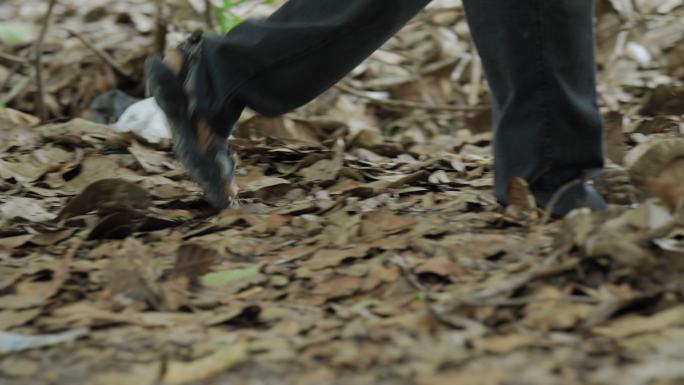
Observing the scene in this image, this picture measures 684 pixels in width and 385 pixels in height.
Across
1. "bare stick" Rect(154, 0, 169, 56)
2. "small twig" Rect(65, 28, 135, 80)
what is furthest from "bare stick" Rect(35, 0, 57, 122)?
"bare stick" Rect(154, 0, 169, 56)

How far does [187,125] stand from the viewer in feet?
7.51

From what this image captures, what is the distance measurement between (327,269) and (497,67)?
0.58 metres

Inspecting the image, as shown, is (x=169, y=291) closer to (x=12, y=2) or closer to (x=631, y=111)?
(x=631, y=111)

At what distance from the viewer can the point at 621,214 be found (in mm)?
1862

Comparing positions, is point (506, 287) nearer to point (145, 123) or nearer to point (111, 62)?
point (145, 123)

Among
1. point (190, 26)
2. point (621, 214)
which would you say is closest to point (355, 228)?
point (621, 214)

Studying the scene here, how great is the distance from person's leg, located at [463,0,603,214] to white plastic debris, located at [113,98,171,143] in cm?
165

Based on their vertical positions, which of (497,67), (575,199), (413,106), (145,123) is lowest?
(413,106)

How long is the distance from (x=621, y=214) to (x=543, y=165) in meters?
0.29

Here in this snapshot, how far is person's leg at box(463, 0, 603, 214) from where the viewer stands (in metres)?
1.95

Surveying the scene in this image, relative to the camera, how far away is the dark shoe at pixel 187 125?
7.49ft

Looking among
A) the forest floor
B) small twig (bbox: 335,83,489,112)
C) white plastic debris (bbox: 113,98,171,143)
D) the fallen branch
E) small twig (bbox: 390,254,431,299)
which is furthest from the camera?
small twig (bbox: 335,83,489,112)

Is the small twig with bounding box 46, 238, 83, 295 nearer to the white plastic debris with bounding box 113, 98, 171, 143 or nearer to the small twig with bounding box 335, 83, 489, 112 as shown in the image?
the white plastic debris with bounding box 113, 98, 171, 143

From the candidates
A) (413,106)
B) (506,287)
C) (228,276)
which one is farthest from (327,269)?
(413,106)
